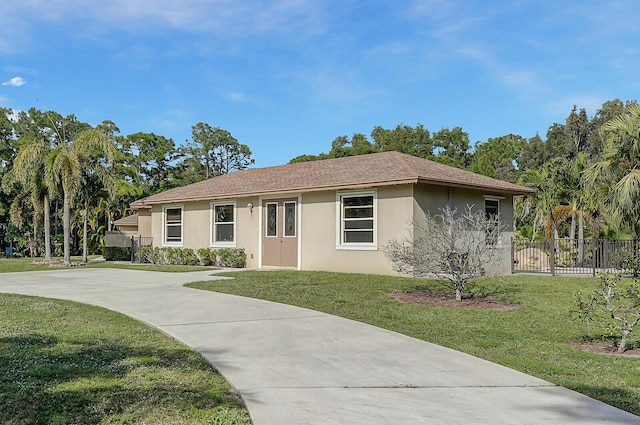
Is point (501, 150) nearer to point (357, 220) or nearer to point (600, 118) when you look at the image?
point (600, 118)

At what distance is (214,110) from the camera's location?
32.8 metres

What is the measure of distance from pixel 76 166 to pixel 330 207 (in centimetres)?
1144

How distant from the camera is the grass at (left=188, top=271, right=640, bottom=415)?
532 centimetres

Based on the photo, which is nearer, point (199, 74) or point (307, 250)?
point (307, 250)

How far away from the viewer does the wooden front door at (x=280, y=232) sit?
708 inches

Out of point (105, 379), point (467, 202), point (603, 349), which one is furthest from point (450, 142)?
point (105, 379)

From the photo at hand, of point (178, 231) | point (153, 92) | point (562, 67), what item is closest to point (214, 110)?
point (153, 92)

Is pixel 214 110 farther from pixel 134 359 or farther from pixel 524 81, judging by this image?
pixel 134 359

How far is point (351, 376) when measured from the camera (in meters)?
5.12

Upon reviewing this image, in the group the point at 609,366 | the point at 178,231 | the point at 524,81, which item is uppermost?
A: the point at 524,81

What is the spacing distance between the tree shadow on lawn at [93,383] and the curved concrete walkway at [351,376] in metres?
0.44

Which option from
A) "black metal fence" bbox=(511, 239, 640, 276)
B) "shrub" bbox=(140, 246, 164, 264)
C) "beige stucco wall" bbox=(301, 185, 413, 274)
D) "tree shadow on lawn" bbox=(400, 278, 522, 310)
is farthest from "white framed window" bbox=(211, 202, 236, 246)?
"black metal fence" bbox=(511, 239, 640, 276)

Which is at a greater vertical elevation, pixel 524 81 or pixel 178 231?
pixel 524 81

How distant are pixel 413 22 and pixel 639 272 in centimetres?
1007
